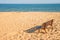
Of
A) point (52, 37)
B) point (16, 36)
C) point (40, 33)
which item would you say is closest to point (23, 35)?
point (16, 36)

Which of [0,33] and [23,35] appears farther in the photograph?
[0,33]

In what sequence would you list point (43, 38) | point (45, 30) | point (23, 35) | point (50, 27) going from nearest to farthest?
point (43, 38), point (23, 35), point (45, 30), point (50, 27)

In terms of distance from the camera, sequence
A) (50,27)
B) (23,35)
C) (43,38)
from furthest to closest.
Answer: (50,27) → (23,35) → (43,38)

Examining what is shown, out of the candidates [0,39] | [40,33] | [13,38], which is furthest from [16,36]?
[40,33]

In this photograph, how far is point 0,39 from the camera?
22.4ft

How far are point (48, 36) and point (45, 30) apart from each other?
0.78 metres

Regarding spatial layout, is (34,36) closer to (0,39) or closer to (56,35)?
(56,35)

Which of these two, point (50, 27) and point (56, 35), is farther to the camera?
point (50, 27)

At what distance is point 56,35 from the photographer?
23.5ft

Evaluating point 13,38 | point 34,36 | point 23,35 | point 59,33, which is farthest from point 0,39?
point 59,33

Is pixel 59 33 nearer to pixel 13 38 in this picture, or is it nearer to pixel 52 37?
pixel 52 37

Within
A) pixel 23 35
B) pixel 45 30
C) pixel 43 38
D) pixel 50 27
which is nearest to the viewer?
pixel 43 38

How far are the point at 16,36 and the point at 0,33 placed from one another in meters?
1.16

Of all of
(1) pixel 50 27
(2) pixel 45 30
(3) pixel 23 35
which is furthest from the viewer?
(1) pixel 50 27
